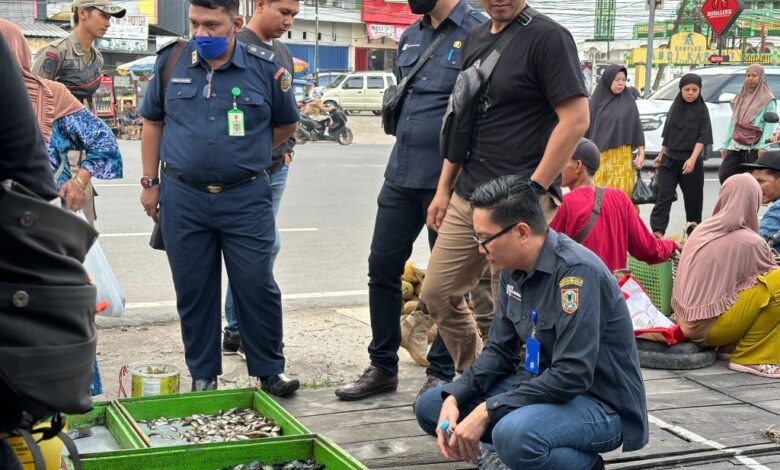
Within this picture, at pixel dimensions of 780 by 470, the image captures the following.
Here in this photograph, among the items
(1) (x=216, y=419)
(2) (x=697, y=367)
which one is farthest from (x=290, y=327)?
(2) (x=697, y=367)

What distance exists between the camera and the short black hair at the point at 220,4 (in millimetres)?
4668

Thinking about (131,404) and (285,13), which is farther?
(285,13)

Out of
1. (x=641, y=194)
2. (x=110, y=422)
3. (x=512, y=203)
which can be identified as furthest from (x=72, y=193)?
(x=641, y=194)

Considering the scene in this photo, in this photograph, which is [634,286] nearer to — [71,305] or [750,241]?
[750,241]

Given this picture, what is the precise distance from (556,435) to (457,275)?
1120 millimetres

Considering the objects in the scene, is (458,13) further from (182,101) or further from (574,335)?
(574,335)

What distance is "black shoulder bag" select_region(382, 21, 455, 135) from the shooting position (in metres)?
4.81

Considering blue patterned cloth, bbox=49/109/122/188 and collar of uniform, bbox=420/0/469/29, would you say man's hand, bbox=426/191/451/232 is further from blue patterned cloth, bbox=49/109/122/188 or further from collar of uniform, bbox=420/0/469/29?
blue patterned cloth, bbox=49/109/122/188

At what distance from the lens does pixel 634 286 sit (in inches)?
234

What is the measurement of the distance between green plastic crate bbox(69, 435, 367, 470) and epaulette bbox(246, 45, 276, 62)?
1.85m

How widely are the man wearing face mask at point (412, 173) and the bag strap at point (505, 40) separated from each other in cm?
35

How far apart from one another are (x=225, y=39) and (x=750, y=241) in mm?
3033

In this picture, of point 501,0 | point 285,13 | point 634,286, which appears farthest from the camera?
point 634,286

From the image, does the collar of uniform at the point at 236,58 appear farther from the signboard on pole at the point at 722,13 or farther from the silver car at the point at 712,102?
the signboard on pole at the point at 722,13
